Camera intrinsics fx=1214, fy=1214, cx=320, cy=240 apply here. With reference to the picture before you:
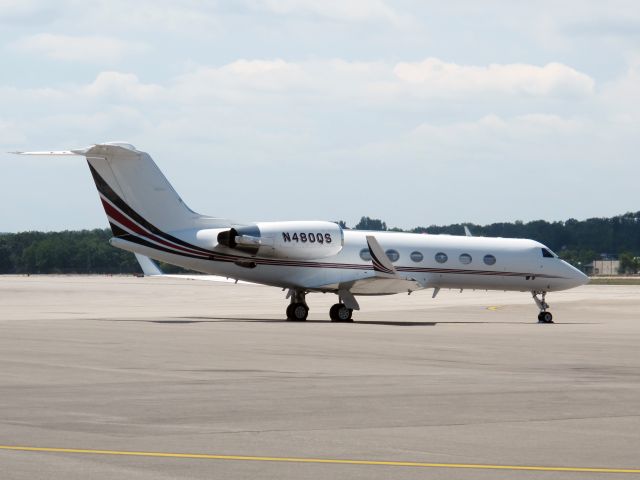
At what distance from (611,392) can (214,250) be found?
72.8 ft

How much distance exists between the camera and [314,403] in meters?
14.4

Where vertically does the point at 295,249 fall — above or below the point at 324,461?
above

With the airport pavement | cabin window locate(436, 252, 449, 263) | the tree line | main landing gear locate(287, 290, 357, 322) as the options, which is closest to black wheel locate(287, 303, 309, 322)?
main landing gear locate(287, 290, 357, 322)

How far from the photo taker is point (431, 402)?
1466 centimetres

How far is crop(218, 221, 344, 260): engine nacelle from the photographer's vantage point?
3709 centimetres

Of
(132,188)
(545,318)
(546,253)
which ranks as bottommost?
(545,318)

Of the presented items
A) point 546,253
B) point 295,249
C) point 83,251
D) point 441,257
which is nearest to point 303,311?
point 295,249

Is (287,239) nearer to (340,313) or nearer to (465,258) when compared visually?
(340,313)

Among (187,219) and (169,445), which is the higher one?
(187,219)

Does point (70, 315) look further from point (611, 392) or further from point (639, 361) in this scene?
point (611, 392)

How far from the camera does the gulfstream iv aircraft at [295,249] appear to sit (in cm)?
3647

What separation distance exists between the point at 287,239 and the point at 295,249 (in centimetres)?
41

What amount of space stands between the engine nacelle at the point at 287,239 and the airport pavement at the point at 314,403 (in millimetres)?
7092

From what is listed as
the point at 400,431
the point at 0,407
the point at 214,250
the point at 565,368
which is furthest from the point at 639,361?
the point at 214,250
